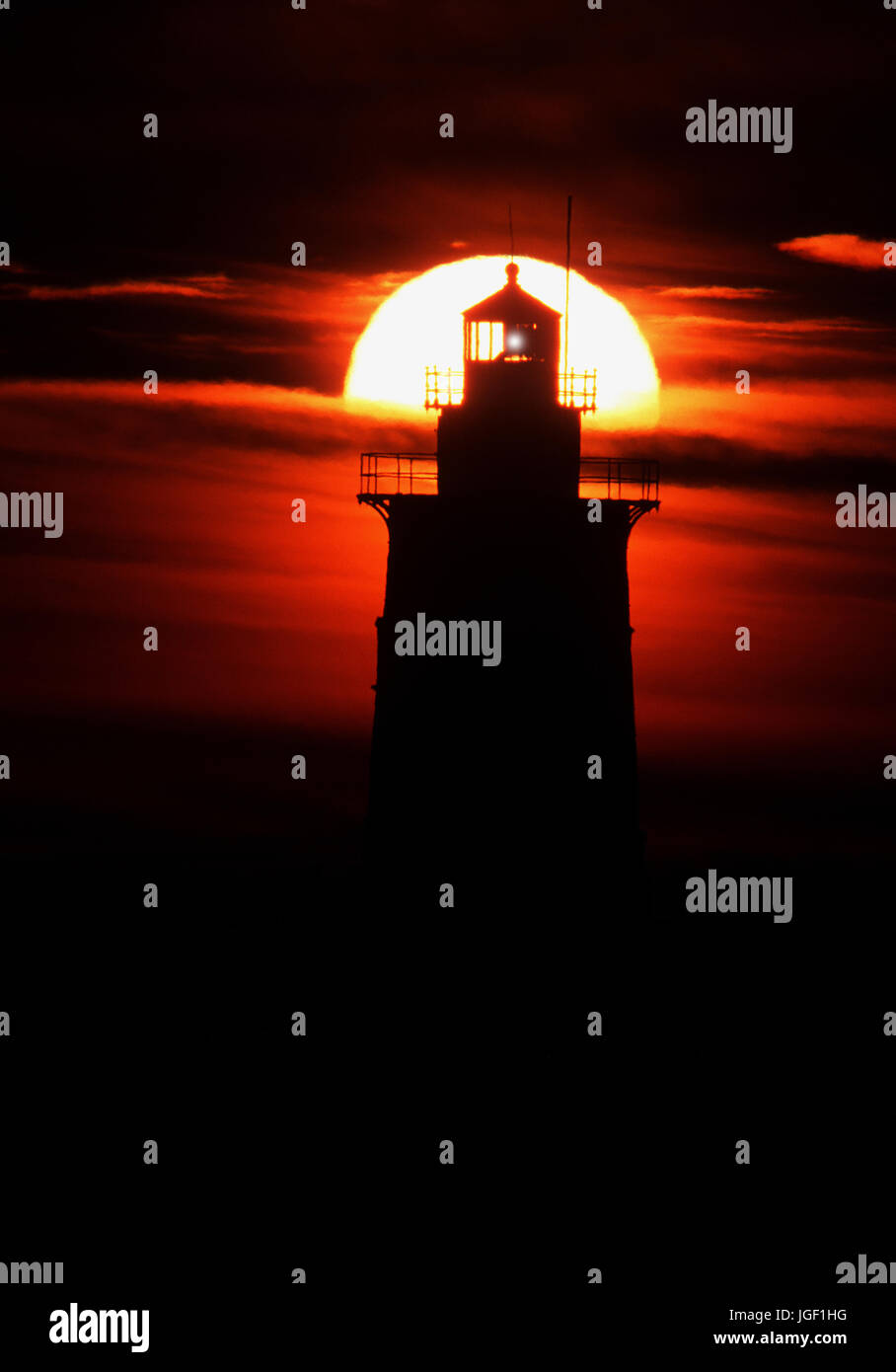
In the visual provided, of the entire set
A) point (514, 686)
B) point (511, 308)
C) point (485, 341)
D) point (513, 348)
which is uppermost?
point (511, 308)

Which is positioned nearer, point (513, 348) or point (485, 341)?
point (513, 348)

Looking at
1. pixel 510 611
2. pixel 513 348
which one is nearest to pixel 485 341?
pixel 513 348

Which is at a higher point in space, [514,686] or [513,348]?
[513,348]

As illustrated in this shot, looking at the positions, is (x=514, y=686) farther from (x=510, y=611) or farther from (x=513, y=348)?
(x=513, y=348)

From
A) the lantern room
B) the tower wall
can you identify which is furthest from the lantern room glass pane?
the tower wall

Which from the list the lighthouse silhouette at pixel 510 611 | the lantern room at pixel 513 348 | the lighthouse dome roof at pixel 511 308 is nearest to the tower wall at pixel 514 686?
the lighthouse silhouette at pixel 510 611

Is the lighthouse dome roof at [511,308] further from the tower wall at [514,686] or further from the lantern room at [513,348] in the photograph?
the tower wall at [514,686]

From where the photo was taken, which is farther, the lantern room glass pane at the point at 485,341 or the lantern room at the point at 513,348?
the lantern room glass pane at the point at 485,341

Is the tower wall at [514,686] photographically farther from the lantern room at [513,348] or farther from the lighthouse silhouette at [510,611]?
the lantern room at [513,348]

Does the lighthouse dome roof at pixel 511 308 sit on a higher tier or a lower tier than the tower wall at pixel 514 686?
higher

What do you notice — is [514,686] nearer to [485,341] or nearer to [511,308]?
[485,341]

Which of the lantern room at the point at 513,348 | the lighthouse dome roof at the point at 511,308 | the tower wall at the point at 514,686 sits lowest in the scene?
the tower wall at the point at 514,686
